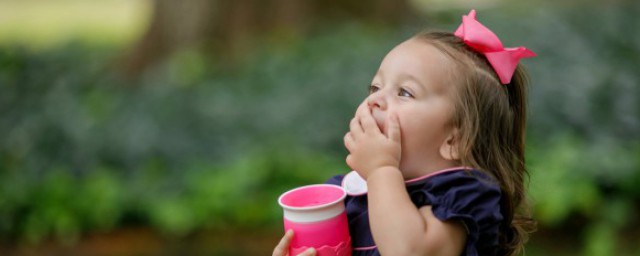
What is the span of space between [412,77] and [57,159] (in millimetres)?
4015

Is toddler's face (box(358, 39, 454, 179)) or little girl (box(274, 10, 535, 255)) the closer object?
little girl (box(274, 10, 535, 255))

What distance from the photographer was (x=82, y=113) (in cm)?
629

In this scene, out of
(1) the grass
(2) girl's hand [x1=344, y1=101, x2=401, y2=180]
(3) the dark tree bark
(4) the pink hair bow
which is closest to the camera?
(2) girl's hand [x1=344, y1=101, x2=401, y2=180]

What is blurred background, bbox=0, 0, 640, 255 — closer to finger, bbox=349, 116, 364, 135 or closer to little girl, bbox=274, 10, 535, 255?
little girl, bbox=274, 10, 535, 255

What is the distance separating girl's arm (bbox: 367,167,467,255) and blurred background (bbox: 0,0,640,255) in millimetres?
1606

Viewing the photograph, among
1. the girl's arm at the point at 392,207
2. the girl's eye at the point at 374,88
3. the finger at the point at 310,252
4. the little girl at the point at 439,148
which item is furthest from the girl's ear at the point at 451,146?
the finger at the point at 310,252

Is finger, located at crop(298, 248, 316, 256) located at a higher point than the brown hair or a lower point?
lower

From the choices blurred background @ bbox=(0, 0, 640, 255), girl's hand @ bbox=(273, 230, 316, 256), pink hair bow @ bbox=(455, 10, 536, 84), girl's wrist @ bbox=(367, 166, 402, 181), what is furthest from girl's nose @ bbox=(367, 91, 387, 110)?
blurred background @ bbox=(0, 0, 640, 255)

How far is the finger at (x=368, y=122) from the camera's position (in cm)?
219

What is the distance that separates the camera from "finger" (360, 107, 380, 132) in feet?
7.20

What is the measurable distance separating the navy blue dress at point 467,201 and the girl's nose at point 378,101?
226mm

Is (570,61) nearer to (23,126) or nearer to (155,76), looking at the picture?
(155,76)

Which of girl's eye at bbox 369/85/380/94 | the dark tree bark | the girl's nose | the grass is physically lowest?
the girl's nose

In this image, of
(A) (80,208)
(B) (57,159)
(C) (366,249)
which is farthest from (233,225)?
(C) (366,249)
